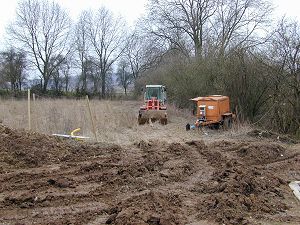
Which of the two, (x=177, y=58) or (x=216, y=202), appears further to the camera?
(x=177, y=58)

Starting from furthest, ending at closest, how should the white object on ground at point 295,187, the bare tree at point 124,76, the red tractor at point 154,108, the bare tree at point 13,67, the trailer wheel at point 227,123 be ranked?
the bare tree at point 124,76 < the bare tree at point 13,67 < the red tractor at point 154,108 < the trailer wheel at point 227,123 < the white object on ground at point 295,187

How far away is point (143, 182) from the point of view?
753 cm

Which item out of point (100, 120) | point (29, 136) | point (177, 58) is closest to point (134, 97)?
point (177, 58)

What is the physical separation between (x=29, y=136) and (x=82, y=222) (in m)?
6.14

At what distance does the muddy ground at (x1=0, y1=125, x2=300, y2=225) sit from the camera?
18.6 ft

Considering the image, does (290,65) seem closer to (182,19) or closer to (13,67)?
(182,19)

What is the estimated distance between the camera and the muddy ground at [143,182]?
5.68 metres

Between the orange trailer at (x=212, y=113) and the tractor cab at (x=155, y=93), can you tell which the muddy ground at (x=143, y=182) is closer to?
the orange trailer at (x=212, y=113)

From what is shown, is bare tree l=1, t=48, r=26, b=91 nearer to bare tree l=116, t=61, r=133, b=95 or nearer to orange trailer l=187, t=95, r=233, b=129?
bare tree l=116, t=61, r=133, b=95

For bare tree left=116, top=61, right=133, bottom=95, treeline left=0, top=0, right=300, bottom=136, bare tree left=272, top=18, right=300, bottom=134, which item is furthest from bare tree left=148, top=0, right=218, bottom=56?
bare tree left=116, top=61, right=133, bottom=95

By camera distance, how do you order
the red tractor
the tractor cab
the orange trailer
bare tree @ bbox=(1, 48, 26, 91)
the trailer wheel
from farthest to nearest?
bare tree @ bbox=(1, 48, 26, 91)
the tractor cab
the red tractor
the trailer wheel
the orange trailer

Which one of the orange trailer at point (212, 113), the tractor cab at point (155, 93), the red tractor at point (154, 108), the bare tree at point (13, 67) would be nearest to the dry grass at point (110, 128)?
the orange trailer at point (212, 113)

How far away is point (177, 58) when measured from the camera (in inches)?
1112

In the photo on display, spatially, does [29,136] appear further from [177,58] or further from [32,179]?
[177,58]
